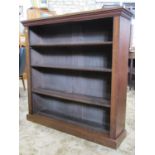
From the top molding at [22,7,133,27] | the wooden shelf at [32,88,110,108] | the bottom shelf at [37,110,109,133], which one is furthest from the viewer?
the bottom shelf at [37,110,109,133]

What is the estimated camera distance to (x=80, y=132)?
1.93 meters

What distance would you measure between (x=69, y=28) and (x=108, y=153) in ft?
4.69

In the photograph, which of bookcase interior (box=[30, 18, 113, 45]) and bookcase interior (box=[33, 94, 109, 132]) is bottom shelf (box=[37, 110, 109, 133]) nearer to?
bookcase interior (box=[33, 94, 109, 132])

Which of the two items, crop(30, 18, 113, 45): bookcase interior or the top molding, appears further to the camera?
crop(30, 18, 113, 45): bookcase interior

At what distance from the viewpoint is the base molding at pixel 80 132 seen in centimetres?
176

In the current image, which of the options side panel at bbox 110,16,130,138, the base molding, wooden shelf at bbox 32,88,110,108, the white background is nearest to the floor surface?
the base molding

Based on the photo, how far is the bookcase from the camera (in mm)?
1701

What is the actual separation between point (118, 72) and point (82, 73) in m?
0.55

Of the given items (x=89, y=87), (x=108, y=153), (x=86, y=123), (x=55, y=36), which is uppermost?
(x=55, y=36)

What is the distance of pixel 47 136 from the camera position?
1.97 meters
